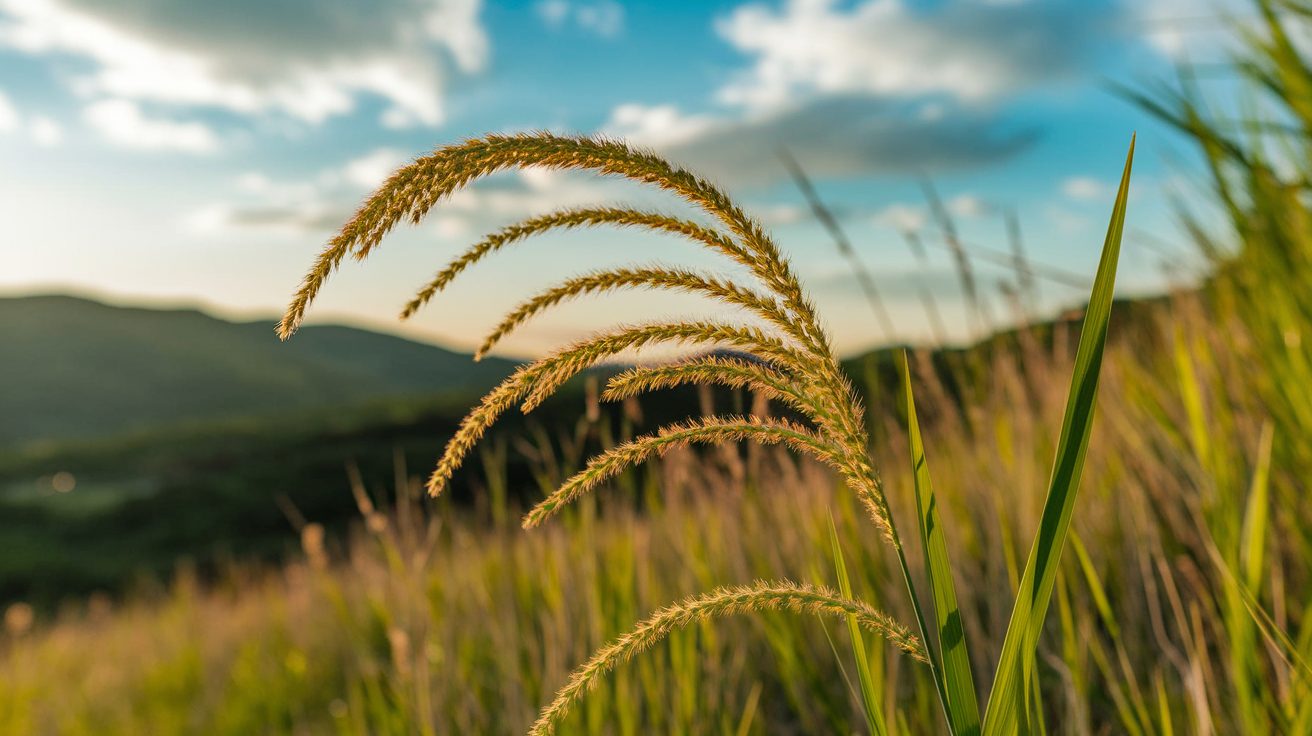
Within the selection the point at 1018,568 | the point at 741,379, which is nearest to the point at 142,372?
the point at 1018,568

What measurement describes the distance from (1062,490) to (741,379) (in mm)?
336

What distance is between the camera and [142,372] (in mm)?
87188

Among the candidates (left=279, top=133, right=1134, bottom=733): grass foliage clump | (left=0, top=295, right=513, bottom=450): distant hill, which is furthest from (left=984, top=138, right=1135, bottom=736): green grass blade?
(left=0, top=295, right=513, bottom=450): distant hill

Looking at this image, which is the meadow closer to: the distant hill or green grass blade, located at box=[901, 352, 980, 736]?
green grass blade, located at box=[901, 352, 980, 736]

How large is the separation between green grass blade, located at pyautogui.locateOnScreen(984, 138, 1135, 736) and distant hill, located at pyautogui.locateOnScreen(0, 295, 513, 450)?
6911 centimetres

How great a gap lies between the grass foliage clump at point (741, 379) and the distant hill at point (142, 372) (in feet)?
226

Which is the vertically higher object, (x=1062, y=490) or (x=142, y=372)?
(x=142, y=372)

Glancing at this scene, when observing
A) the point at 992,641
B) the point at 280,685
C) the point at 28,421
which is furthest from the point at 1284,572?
the point at 28,421

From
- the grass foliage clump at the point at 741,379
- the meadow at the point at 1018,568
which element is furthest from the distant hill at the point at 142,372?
the grass foliage clump at the point at 741,379

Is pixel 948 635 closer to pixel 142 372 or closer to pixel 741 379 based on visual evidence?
pixel 741 379

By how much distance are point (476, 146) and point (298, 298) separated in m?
0.24

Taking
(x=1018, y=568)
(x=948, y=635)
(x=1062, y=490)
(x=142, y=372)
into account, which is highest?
(x=142, y=372)

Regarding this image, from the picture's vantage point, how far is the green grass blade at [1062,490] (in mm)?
781

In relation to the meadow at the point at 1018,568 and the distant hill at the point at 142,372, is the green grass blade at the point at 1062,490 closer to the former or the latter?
the meadow at the point at 1018,568
